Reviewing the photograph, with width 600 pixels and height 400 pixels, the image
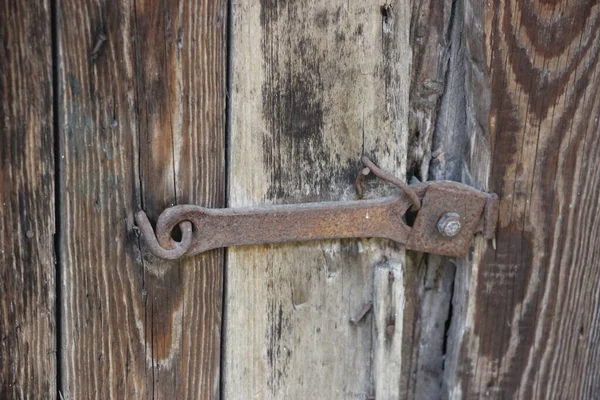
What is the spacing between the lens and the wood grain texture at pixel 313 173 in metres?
1.05

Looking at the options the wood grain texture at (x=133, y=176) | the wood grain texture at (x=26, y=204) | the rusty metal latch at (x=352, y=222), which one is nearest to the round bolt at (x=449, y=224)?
the rusty metal latch at (x=352, y=222)

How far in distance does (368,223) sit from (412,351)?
0.31 m

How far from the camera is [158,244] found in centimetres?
101

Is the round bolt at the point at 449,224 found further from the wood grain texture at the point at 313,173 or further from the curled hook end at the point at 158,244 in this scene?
the curled hook end at the point at 158,244

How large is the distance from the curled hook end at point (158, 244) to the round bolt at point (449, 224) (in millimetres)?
409

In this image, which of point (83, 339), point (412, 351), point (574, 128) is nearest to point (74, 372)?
point (83, 339)

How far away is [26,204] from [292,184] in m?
0.40

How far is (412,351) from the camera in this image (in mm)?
1289

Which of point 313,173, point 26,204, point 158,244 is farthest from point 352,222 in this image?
point 26,204

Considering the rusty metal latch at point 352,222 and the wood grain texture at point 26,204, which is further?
the rusty metal latch at point 352,222

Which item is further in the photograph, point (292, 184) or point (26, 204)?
point (292, 184)

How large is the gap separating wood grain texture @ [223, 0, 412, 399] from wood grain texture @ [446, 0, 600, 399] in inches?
4.8

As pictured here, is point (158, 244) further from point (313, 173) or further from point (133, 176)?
point (313, 173)

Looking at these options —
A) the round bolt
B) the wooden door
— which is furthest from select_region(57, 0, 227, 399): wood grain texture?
the round bolt
